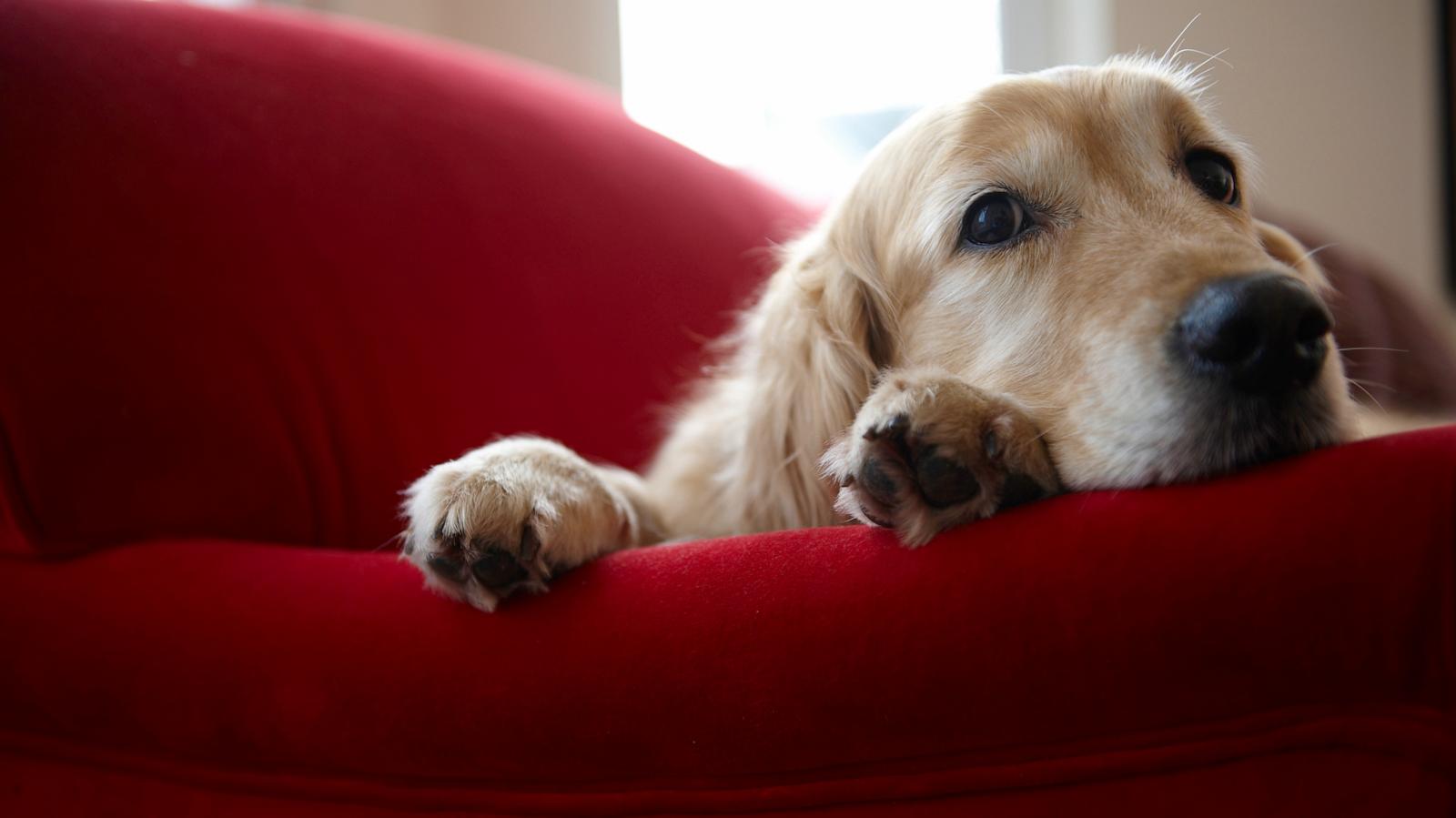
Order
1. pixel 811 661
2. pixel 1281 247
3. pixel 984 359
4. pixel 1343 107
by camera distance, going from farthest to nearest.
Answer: pixel 1343 107
pixel 1281 247
pixel 984 359
pixel 811 661

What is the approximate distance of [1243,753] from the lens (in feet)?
2.82

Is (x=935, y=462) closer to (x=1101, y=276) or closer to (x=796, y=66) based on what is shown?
(x=1101, y=276)

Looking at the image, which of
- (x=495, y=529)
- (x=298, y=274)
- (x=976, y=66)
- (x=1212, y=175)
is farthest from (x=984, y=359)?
(x=976, y=66)

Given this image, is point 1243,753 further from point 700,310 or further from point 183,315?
point 700,310

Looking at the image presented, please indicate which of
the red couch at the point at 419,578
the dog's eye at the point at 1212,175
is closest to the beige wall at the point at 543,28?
the red couch at the point at 419,578

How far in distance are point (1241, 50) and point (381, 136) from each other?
3520 millimetres

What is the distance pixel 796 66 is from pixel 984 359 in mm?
3846

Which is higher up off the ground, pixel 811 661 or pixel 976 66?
pixel 976 66

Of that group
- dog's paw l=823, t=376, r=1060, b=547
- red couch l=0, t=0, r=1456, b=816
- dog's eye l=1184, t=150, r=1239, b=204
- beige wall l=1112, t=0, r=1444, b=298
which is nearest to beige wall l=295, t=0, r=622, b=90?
beige wall l=1112, t=0, r=1444, b=298

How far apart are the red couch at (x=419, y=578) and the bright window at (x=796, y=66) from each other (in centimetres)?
300

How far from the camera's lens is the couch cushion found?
82cm

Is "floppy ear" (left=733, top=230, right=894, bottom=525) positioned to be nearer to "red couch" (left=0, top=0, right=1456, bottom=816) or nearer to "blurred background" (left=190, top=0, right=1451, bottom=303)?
"red couch" (left=0, top=0, right=1456, bottom=816)

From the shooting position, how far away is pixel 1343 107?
15.0 feet

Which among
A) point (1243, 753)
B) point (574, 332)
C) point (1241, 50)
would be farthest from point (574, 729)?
point (1241, 50)
